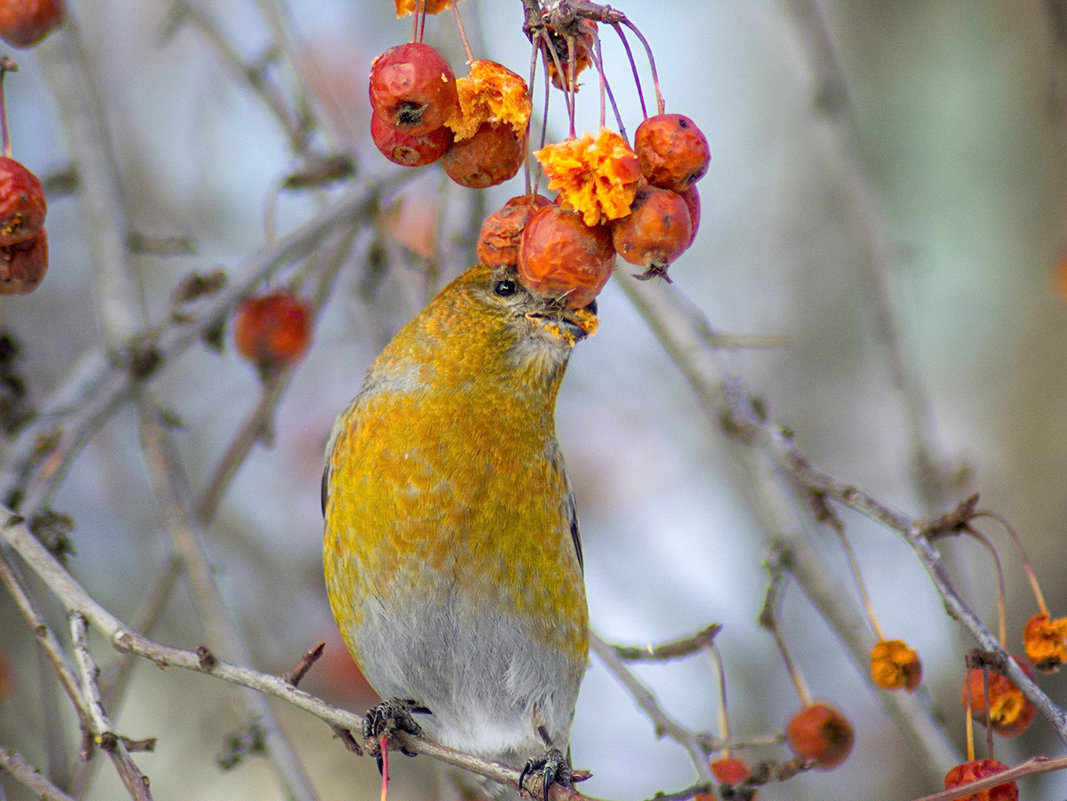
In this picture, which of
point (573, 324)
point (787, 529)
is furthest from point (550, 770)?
point (573, 324)

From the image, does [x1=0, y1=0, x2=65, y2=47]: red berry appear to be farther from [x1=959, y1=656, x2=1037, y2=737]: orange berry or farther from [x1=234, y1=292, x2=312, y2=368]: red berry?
[x1=959, y1=656, x2=1037, y2=737]: orange berry

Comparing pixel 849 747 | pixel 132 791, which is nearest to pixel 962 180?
pixel 849 747

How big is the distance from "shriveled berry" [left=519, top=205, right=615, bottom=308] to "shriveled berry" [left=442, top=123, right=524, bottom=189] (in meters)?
0.12

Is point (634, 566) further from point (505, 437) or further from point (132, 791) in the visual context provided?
point (132, 791)

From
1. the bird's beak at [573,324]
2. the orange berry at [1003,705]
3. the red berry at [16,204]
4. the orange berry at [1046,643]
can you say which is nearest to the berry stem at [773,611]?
the orange berry at [1003,705]

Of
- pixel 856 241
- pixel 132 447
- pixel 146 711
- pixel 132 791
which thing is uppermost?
pixel 132 447

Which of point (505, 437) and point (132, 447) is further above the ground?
point (132, 447)

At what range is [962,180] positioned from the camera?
582cm

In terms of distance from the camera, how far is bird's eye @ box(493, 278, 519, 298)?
98.0 inches

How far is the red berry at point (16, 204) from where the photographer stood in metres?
1.68

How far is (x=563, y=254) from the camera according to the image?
1.42 metres

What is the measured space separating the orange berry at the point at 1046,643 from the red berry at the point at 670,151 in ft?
3.06

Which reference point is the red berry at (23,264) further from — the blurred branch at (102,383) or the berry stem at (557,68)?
the berry stem at (557,68)

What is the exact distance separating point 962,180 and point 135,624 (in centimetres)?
482
